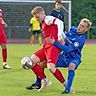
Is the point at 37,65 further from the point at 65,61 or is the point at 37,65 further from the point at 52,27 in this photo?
the point at 52,27

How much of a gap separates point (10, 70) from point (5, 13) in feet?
68.2

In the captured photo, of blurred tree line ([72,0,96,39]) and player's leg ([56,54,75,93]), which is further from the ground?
player's leg ([56,54,75,93])

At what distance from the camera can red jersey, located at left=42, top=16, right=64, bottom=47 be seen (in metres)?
10.2

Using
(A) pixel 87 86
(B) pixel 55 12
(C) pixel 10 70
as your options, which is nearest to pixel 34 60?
(A) pixel 87 86

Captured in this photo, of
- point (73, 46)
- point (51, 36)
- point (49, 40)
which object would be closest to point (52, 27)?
point (51, 36)

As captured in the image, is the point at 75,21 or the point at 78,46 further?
the point at 75,21

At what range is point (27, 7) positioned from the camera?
116ft

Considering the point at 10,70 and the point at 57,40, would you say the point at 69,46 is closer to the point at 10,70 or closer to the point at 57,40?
the point at 57,40

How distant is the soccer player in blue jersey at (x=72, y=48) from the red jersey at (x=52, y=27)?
7.3 inches

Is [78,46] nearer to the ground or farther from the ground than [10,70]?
farther from the ground

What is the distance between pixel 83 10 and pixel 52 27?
3314cm

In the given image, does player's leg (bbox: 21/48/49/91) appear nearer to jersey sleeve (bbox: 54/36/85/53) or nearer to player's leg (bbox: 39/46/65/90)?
player's leg (bbox: 39/46/65/90)

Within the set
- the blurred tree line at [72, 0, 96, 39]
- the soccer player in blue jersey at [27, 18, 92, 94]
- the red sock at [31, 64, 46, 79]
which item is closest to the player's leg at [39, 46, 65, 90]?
the soccer player in blue jersey at [27, 18, 92, 94]

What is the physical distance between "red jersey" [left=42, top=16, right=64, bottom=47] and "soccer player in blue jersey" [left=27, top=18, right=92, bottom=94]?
0.19 m
